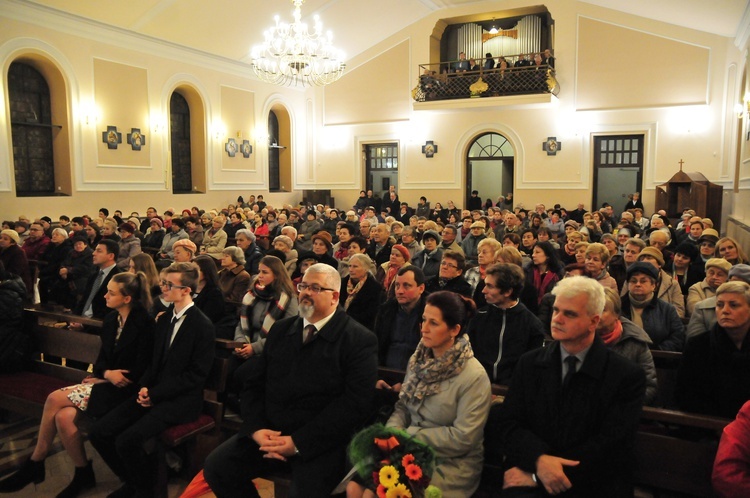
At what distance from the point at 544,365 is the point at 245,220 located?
9.83m

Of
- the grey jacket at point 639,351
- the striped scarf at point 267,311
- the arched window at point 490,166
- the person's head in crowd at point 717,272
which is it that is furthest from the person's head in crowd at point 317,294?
the arched window at point 490,166

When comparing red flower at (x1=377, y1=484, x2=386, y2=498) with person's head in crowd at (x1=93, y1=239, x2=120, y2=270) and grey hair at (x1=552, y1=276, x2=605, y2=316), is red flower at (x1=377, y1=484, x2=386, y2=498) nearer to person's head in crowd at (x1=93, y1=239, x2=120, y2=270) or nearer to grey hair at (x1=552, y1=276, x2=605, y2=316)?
grey hair at (x1=552, y1=276, x2=605, y2=316)

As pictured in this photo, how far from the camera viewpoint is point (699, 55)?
13828 mm

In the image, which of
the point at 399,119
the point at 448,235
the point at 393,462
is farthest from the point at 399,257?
the point at 399,119

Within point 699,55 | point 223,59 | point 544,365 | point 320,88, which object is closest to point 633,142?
point 699,55

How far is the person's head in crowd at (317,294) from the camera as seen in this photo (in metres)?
2.82

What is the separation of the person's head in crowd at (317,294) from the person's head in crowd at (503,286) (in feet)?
3.23

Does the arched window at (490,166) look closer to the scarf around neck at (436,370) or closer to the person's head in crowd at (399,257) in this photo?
the person's head in crowd at (399,257)

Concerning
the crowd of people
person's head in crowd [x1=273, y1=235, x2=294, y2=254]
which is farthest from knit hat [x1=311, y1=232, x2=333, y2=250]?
the crowd of people

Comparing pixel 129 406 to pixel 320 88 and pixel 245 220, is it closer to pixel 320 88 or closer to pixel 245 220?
pixel 245 220

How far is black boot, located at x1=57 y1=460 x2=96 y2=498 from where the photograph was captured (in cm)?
331

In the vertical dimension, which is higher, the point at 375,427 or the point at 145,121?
the point at 145,121

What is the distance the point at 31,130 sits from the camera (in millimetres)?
11836

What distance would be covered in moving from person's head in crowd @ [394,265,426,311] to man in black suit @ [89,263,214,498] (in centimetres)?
118
